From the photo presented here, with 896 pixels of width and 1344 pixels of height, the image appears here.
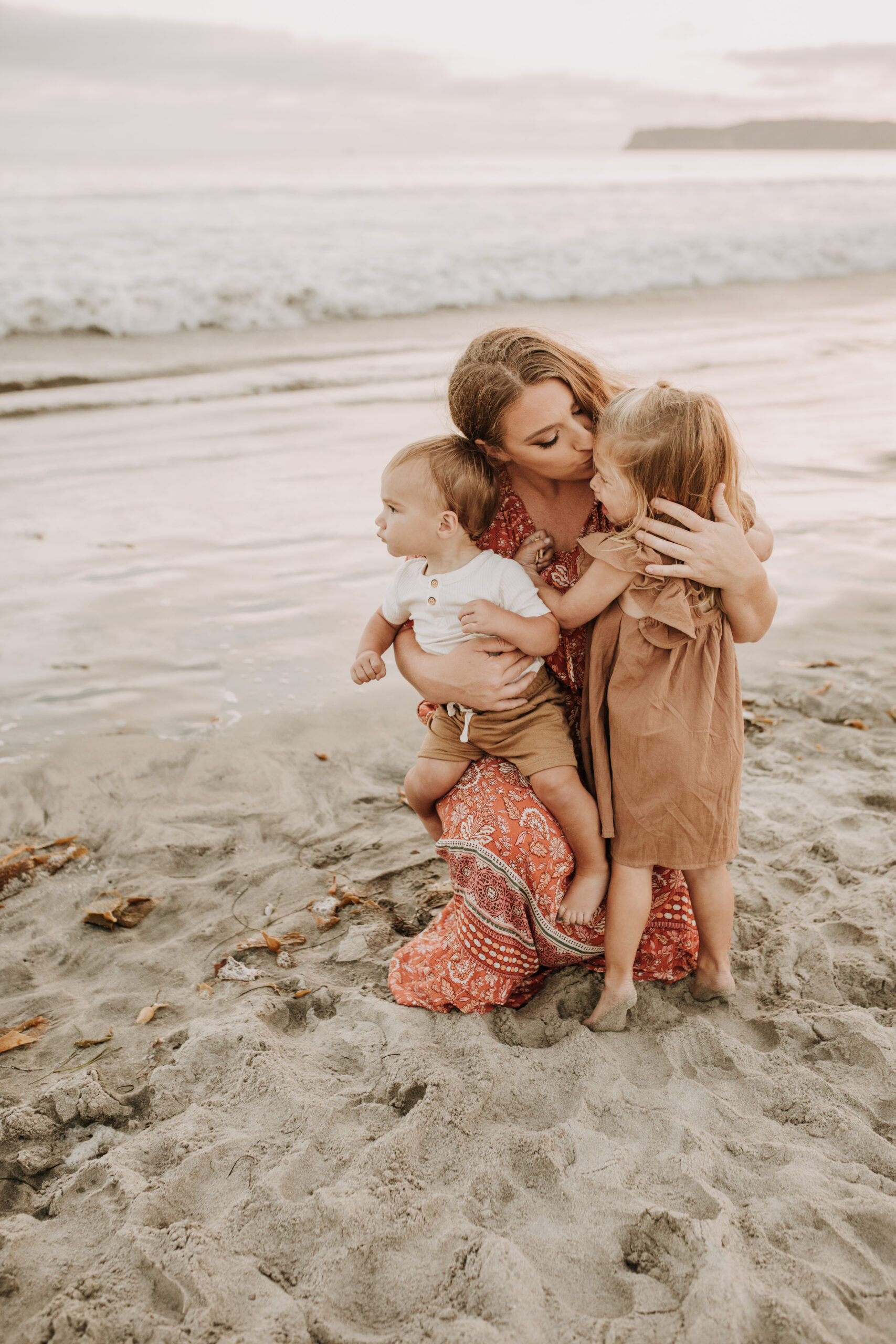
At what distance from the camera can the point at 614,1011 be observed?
8.50 feet

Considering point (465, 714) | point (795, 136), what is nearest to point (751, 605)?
point (465, 714)

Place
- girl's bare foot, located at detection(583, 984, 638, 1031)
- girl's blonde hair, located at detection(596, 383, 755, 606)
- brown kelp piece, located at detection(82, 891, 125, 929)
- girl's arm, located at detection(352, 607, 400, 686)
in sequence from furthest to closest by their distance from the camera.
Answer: brown kelp piece, located at detection(82, 891, 125, 929), girl's arm, located at detection(352, 607, 400, 686), girl's bare foot, located at detection(583, 984, 638, 1031), girl's blonde hair, located at detection(596, 383, 755, 606)

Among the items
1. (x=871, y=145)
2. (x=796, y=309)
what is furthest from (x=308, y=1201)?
(x=871, y=145)

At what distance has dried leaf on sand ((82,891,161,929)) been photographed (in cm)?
314

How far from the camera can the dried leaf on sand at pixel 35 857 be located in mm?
3383

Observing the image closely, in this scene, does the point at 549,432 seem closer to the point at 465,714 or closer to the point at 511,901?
the point at 465,714

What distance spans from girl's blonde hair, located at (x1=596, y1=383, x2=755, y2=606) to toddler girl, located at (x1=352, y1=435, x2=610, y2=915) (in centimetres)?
36

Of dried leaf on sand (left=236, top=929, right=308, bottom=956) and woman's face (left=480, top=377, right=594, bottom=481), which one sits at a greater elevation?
woman's face (left=480, top=377, right=594, bottom=481)

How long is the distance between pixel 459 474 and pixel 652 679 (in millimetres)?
738

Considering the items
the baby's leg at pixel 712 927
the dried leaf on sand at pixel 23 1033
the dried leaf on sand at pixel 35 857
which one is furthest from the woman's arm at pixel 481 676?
the dried leaf on sand at pixel 35 857

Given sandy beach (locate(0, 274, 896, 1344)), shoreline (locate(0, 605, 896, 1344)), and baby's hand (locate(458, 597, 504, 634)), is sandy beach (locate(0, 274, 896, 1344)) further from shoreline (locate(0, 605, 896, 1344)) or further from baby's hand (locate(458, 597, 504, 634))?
baby's hand (locate(458, 597, 504, 634))

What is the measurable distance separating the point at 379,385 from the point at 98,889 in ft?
24.6

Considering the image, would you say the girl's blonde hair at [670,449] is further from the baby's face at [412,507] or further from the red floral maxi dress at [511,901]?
the baby's face at [412,507]

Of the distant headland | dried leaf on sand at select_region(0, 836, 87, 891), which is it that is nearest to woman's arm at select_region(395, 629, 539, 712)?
dried leaf on sand at select_region(0, 836, 87, 891)
